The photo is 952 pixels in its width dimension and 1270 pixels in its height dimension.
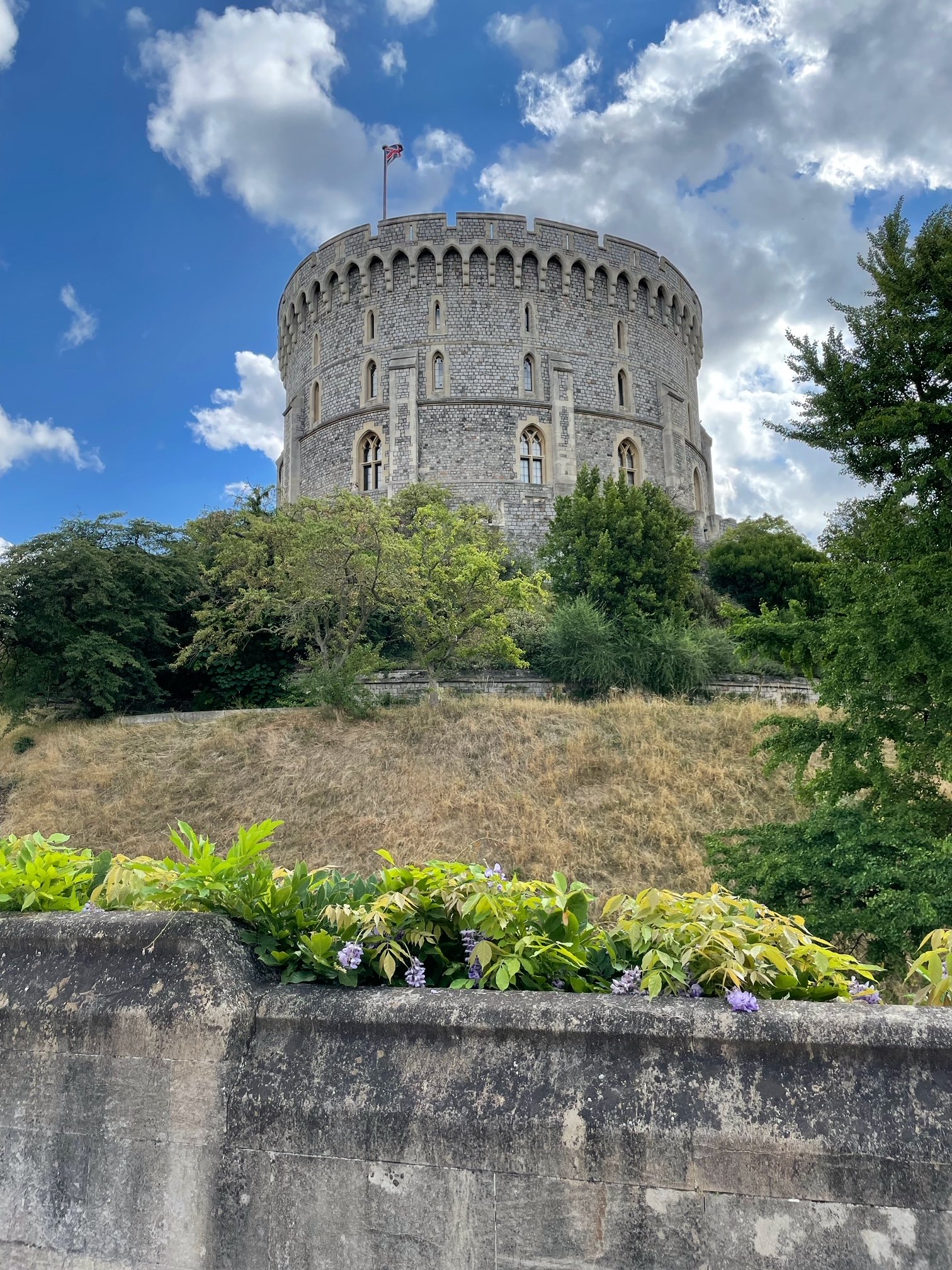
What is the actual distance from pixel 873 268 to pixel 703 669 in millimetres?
14549

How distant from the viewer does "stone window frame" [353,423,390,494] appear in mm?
36200

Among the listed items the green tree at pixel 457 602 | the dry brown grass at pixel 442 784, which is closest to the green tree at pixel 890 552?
the dry brown grass at pixel 442 784

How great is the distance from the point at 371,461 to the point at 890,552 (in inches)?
1277

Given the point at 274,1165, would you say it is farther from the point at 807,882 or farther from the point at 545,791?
the point at 545,791

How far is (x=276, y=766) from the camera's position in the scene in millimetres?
15750

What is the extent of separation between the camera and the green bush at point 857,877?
5.24 metres

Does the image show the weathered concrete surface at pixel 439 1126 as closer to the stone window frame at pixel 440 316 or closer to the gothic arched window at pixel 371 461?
the gothic arched window at pixel 371 461

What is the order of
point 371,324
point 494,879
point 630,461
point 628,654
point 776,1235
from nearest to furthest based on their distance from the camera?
point 776,1235
point 494,879
point 628,654
point 371,324
point 630,461

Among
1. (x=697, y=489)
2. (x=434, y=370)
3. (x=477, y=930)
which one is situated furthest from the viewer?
(x=697, y=489)

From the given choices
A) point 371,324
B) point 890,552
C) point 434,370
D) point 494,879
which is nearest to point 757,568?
point 434,370

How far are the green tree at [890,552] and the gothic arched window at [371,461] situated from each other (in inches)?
1209

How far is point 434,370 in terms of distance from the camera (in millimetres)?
36469

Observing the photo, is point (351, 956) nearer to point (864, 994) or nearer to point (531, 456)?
point (864, 994)

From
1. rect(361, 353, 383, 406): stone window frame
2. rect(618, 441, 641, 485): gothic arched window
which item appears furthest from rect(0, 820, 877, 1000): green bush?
rect(618, 441, 641, 485): gothic arched window
